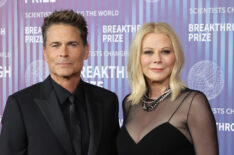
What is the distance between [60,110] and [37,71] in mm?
2088

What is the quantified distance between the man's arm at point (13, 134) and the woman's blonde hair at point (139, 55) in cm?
74

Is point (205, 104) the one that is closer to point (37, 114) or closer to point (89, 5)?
point (37, 114)

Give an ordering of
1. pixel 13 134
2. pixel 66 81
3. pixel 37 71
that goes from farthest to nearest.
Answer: pixel 37 71 < pixel 66 81 < pixel 13 134

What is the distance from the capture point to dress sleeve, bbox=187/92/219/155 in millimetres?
1885

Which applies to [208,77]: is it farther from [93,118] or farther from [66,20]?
[66,20]

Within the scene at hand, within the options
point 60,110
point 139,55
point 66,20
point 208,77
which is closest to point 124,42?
point 208,77

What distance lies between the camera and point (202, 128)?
1883 millimetres

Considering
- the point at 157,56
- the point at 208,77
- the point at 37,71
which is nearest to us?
the point at 157,56

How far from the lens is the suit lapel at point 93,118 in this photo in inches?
71.2

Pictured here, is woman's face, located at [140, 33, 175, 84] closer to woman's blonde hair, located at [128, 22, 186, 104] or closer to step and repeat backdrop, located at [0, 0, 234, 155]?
woman's blonde hair, located at [128, 22, 186, 104]

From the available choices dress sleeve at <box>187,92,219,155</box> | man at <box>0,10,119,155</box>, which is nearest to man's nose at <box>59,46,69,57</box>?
man at <box>0,10,119,155</box>

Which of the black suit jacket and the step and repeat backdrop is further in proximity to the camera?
the step and repeat backdrop

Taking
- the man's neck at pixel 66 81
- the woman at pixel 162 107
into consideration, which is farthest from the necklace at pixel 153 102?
the man's neck at pixel 66 81

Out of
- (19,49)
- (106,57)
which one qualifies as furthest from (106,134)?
(19,49)
